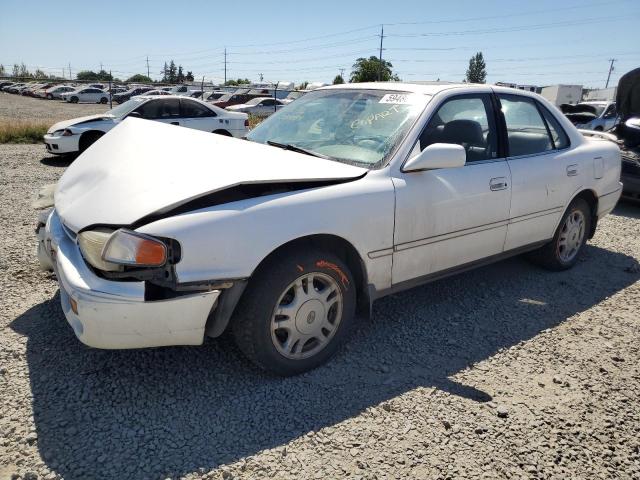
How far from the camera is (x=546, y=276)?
446cm

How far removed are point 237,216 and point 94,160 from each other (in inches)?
53.8

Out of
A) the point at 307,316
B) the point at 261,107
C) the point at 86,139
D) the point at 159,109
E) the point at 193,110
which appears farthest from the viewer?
A: the point at 261,107

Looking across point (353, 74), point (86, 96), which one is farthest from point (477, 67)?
point (86, 96)

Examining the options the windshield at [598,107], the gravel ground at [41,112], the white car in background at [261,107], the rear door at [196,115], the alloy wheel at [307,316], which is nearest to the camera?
the alloy wheel at [307,316]

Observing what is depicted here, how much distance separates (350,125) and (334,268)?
112cm

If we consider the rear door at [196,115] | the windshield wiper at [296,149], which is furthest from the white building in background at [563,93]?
the windshield wiper at [296,149]

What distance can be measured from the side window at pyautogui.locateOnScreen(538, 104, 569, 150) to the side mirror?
1713 millimetres

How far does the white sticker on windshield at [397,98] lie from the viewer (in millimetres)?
3326

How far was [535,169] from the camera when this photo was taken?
150 inches

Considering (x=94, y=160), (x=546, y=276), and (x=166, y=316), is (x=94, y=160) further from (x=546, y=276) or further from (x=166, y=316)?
(x=546, y=276)

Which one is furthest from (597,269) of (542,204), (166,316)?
(166,316)

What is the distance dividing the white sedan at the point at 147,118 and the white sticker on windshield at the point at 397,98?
669cm

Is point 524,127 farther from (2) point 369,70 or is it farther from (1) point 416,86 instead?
(2) point 369,70

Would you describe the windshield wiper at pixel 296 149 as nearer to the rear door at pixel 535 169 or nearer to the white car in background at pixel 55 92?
the rear door at pixel 535 169
